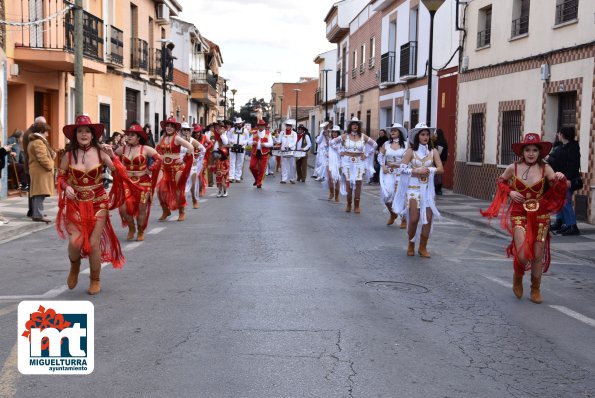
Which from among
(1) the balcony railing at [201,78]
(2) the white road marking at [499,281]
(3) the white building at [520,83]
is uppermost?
(1) the balcony railing at [201,78]

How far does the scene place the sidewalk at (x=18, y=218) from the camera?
1163 cm

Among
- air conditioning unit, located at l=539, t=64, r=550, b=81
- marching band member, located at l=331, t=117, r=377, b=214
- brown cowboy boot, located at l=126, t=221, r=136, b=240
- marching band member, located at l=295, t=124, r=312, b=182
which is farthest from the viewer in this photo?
marching band member, located at l=295, t=124, r=312, b=182

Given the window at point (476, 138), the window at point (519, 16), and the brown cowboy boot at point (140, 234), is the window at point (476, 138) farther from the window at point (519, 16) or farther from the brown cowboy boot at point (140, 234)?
the brown cowboy boot at point (140, 234)

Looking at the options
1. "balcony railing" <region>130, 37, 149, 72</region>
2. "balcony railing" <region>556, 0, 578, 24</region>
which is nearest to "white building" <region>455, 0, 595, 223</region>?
"balcony railing" <region>556, 0, 578, 24</region>

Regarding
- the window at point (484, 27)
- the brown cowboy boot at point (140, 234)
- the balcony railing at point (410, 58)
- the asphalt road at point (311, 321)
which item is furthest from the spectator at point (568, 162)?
the balcony railing at point (410, 58)

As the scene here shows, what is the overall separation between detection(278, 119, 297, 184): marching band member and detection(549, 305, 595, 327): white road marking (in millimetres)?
18127

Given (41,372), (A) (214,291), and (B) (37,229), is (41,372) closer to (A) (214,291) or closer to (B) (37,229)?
(A) (214,291)

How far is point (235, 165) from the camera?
24719mm

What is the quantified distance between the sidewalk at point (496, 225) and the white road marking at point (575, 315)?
133 inches

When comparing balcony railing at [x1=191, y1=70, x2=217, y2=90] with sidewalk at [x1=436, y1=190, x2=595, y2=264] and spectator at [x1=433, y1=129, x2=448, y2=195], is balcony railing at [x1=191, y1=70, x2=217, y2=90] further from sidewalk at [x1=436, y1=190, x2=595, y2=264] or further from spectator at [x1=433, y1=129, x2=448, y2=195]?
sidewalk at [x1=436, y1=190, x2=595, y2=264]

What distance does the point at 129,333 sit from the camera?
18.6ft

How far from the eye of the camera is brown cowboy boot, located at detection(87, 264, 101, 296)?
23.4 feet

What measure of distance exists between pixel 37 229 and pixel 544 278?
8.12 m

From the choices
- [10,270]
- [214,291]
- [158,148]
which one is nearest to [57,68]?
[158,148]
